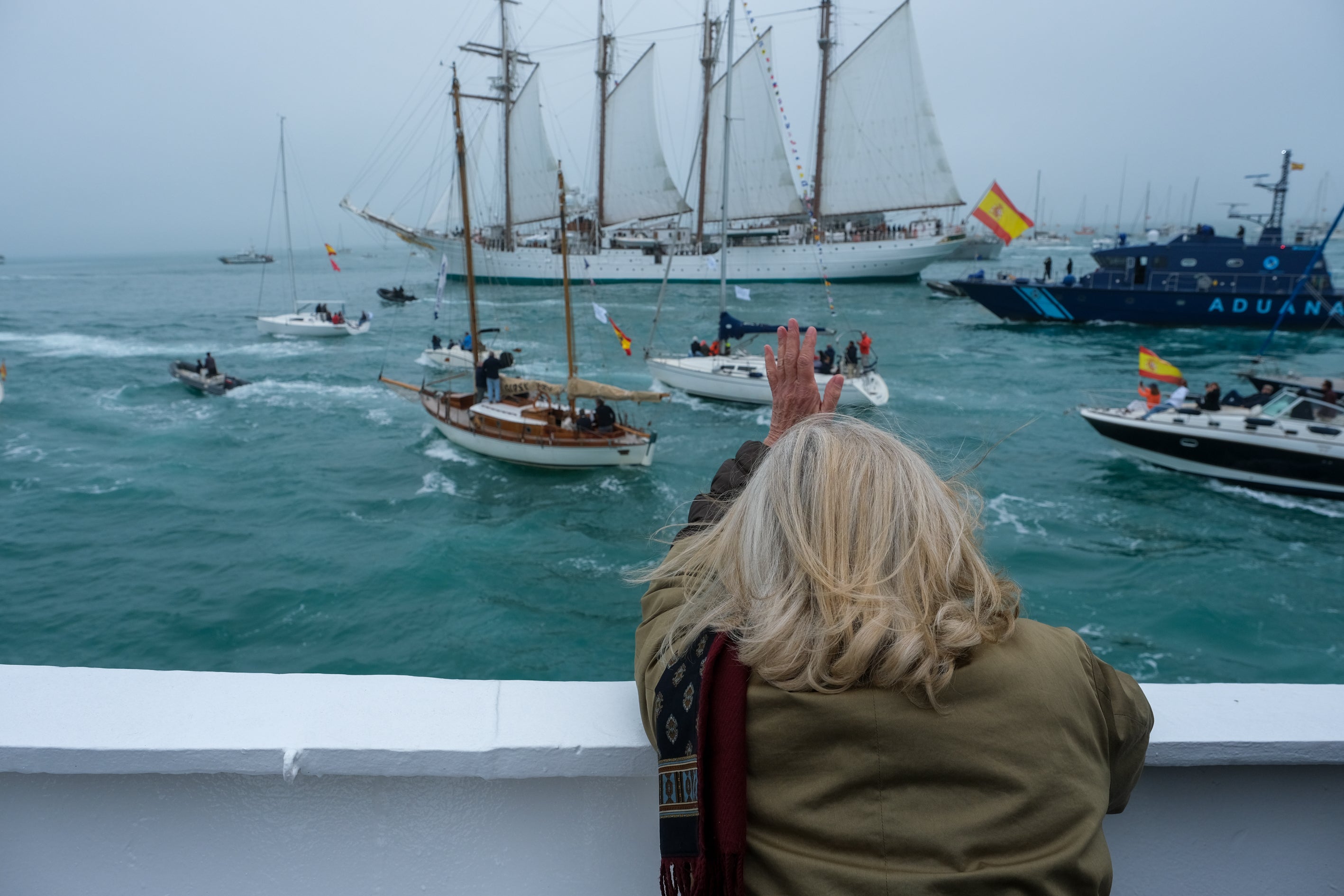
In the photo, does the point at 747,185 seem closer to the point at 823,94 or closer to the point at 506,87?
the point at 823,94

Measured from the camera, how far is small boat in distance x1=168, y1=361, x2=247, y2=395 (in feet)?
84.2

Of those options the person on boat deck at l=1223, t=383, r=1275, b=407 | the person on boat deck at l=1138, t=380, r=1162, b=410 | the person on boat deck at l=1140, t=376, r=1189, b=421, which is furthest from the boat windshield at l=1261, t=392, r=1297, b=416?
the person on boat deck at l=1138, t=380, r=1162, b=410

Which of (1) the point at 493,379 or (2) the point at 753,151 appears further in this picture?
(2) the point at 753,151

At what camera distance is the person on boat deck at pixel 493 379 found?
1770 centimetres

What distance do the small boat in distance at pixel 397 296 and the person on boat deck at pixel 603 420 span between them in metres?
→ 40.3

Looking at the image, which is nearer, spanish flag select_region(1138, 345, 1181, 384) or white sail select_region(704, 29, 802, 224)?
spanish flag select_region(1138, 345, 1181, 384)

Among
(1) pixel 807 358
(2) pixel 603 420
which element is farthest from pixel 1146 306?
(1) pixel 807 358

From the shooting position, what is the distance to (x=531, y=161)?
61.8 metres

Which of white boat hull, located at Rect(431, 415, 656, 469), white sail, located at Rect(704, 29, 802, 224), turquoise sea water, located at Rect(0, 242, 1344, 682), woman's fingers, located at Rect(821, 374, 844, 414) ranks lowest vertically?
turquoise sea water, located at Rect(0, 242, 1344, 682)

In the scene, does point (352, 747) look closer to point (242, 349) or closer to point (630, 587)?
point (630, 587)

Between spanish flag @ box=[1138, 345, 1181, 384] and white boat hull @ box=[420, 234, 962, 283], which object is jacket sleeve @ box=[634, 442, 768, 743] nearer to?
spanish flag @ box=[1138, 345, 1181, 384]

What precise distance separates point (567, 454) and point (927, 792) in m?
15.8

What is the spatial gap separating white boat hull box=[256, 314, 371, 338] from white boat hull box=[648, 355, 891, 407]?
21.9 metres

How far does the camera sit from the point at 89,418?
2328 centimetres
